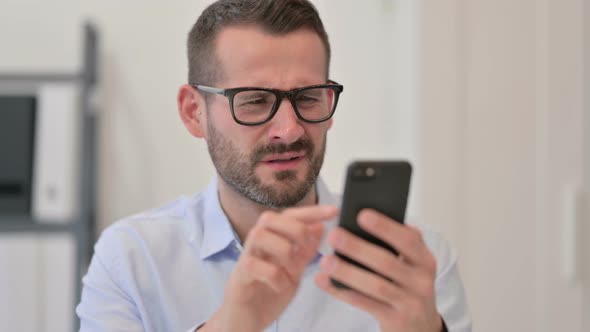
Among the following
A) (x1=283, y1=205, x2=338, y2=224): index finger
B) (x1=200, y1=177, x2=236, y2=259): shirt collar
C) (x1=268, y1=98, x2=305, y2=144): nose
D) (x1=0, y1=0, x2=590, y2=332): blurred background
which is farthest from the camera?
(x1=0, y1=0, x2=590, y2=332): blurred background

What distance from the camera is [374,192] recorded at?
0.66 meters

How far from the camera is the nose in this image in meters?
0.92

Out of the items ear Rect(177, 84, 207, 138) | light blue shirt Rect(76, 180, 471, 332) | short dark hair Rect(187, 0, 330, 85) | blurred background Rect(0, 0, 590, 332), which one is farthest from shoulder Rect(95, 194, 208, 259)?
blurred background Rect(0, 0, 590, 332)

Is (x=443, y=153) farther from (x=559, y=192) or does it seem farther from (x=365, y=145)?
(x=559, y=192)

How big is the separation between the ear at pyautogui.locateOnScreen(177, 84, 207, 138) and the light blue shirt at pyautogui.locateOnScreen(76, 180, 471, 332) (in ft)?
0.58

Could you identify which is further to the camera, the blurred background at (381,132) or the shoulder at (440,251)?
the blurred background at (381,132)

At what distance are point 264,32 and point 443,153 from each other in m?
0.80

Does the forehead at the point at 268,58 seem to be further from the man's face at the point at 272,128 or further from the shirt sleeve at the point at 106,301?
the shirt sleeve at the point at 106,301

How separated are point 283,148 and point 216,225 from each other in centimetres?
23

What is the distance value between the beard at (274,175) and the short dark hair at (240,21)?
0.14 metres

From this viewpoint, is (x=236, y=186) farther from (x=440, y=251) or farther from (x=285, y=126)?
(x=440, y=251)

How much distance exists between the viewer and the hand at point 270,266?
2.07 ft

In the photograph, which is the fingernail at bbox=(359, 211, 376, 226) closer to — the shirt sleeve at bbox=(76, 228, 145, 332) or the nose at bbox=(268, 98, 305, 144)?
the nose at bbox=(268, 98, 305, 144)

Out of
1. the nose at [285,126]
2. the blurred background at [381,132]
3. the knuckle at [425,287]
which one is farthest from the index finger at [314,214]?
the blurred background at [381,132]
